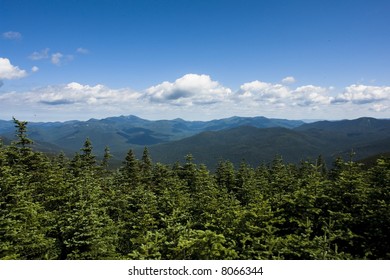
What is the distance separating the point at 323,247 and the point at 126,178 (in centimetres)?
4059

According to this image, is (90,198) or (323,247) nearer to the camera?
(323,247)

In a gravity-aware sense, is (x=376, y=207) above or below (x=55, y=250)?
above

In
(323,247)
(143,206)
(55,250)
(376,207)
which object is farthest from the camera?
(143,206)

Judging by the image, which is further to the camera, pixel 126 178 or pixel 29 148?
pixel 126 178

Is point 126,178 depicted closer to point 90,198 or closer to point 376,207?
point 90,198

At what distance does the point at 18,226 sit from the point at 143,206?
9217 millimetres

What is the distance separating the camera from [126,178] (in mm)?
50625

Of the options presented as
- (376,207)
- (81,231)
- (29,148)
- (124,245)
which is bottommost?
(124,245)
